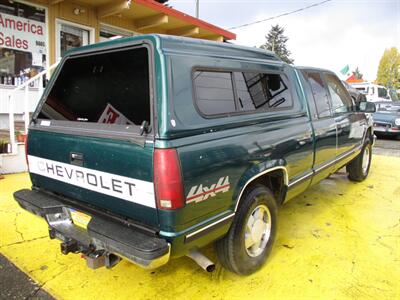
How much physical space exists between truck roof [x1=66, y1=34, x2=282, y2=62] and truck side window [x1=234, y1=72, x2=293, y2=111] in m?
0.19

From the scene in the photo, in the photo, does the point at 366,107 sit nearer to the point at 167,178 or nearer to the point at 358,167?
the point at 358,167

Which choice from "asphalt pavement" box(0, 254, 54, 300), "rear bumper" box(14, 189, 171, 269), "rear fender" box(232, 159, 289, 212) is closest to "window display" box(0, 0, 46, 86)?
"rear bumper" box(14, 189, 171, 269)

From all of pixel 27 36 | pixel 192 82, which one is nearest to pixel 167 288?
pixel 192 82

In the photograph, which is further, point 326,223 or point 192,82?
point 326,223

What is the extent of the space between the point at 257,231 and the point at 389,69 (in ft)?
189

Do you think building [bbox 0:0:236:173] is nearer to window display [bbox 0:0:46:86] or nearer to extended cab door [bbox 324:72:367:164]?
window display [bbox 0:0:46:86]

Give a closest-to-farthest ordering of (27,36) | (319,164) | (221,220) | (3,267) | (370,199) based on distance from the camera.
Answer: (221,220) < (3,267) < (319,164) < (370,199) < (27,36)

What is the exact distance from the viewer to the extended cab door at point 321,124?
3811 mm

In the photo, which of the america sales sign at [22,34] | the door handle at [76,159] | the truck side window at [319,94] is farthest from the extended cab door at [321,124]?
the america sales sign at [22,34]

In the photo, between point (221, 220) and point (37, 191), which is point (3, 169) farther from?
point (221, 220)

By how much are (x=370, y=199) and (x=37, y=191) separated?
4.61 metres

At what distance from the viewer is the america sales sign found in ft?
22.8

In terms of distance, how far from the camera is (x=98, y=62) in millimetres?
3223

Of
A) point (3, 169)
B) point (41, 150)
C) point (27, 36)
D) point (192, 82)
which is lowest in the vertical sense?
point (3, 169)
